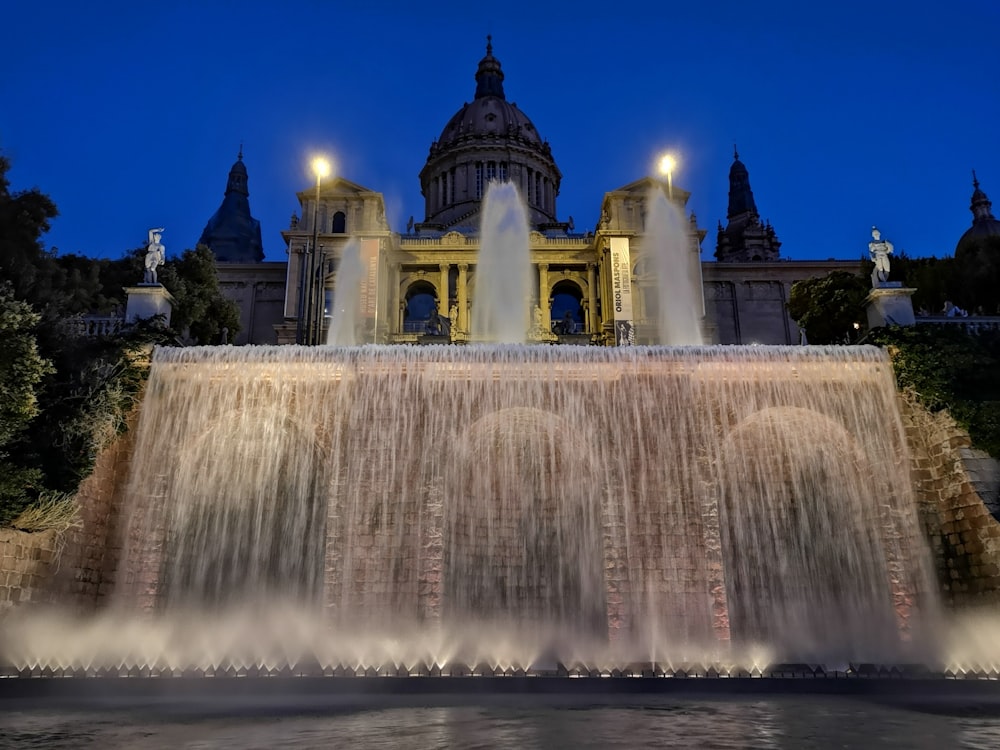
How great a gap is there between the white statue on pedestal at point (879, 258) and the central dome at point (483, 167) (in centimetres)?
4656

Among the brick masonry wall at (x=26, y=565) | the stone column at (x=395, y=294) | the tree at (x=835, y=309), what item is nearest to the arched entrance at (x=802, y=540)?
the tree at (x=835, y=309)

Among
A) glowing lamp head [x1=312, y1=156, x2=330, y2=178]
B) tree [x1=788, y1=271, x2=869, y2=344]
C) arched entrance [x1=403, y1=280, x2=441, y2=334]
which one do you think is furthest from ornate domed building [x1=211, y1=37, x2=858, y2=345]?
glowing lamp head [x1=312, y1=156, x2=330, y2=178]

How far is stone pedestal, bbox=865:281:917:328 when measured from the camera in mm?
17781

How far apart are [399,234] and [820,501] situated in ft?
134

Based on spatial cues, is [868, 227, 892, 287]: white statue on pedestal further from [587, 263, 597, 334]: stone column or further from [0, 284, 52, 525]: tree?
[587, 263, 597, 334]: stone column

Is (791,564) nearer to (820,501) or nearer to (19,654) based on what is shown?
(820,501)

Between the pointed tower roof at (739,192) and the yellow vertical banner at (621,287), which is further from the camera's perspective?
the pointed tower roof at (739,192)

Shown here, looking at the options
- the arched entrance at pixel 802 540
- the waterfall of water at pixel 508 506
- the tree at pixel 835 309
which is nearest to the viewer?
the waterfall of water at pixel 508 506

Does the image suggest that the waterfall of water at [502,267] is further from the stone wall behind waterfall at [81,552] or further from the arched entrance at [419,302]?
the stone wall behind waterfall at [81,552]

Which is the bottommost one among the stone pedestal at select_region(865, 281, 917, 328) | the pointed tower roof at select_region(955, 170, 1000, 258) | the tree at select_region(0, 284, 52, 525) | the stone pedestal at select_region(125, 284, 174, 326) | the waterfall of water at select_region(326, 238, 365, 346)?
the tree at select_region(0, 284, 52, 525)

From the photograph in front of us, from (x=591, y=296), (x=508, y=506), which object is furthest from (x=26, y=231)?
(x=591, y=296)

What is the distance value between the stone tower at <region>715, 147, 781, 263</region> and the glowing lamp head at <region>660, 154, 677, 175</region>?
157 ft

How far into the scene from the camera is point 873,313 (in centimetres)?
1831

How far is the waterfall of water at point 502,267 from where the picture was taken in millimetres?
35094
